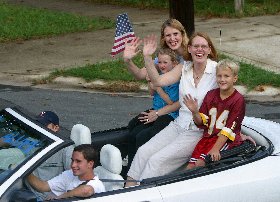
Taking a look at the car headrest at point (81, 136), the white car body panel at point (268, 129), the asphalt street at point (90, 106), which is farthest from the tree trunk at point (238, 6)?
the car headrest at point (81, 136)

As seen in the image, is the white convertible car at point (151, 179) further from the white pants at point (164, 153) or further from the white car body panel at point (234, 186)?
the white pants at point (164, 153)

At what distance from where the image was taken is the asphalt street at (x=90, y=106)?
10469mm

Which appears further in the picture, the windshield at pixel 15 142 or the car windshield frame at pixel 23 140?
the windshield at pixel 15 142

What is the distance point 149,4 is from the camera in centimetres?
2052

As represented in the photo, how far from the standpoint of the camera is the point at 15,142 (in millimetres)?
5465

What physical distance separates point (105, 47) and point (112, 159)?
33.3 ft

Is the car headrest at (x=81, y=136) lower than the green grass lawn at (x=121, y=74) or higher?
higher

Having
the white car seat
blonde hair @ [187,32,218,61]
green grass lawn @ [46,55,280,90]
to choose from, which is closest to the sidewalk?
green grass lawn @ [46,55,280,90]

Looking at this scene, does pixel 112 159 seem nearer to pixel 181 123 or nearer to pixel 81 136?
pixel 81 136

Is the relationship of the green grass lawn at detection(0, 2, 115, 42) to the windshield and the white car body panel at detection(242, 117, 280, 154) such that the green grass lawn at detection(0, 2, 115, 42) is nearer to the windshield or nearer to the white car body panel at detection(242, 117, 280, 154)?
the white car body panel at detection(242, 117, 280, 154)

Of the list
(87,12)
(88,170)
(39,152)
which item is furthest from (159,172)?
(87,12)

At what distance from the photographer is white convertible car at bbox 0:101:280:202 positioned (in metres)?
5.05

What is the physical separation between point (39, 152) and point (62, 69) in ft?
28.7

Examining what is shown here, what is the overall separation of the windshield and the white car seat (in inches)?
19.7
